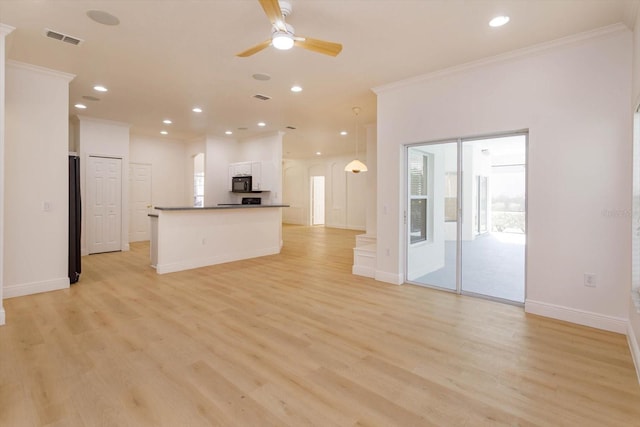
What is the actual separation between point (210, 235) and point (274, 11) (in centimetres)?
446

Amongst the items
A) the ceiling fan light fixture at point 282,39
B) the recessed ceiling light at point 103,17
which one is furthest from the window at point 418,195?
the recessed ceiling light at point 103,17

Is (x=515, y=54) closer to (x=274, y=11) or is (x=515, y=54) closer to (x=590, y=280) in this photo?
(x=590, y=280)

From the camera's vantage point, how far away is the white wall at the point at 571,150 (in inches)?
118

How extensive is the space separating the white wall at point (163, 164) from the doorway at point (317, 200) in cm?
584

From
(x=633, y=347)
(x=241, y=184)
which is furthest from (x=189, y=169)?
(x=633, y=347)

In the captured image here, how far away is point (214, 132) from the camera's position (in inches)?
314

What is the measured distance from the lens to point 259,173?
8047 mm

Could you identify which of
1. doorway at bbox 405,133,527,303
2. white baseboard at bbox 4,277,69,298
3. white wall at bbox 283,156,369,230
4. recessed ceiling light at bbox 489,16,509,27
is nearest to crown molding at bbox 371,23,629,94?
recessed ceiling light at bbox 489,16,509,27

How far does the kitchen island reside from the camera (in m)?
5.29

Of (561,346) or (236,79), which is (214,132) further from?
(561,346)

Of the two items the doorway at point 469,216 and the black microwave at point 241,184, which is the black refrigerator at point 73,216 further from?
the doorway at point 469,216

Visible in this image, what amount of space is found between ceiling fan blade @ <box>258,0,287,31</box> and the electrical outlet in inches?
149

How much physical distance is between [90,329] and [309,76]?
12.8 feet

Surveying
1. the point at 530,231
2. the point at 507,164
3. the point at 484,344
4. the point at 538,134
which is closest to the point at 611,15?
the point at 538,134
